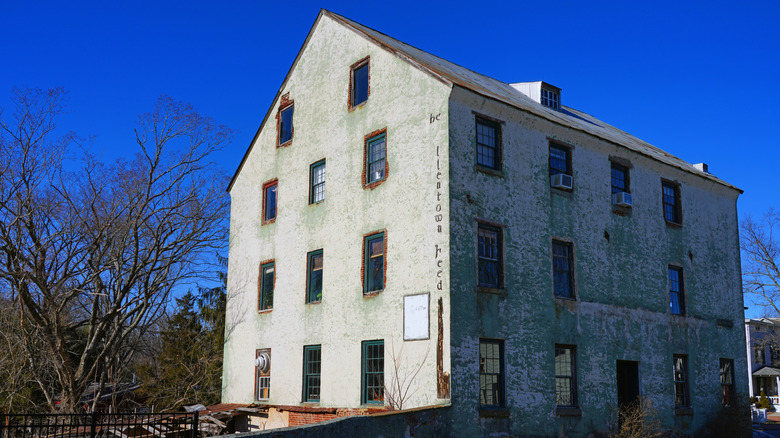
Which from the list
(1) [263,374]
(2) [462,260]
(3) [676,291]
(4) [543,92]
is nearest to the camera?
(2) [462,260]

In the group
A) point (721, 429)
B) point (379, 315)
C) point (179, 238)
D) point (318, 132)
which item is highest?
point (318, 132)

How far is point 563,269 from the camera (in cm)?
1808

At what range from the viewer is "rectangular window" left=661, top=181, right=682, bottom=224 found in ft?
72.2

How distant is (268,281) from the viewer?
21859 millimetres

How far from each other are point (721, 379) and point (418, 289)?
502 inches

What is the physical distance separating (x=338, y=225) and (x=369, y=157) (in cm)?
214

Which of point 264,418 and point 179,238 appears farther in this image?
point 179,238

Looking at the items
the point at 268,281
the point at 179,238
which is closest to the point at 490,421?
the point at 268,281

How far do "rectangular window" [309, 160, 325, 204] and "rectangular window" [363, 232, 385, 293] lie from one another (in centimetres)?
294

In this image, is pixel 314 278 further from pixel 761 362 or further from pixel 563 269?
pixel 761 362

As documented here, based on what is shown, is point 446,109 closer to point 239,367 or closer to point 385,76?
point 385,76

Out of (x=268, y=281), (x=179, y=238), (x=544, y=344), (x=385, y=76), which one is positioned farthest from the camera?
(x=179, y=238)

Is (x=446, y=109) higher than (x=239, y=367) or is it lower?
higher

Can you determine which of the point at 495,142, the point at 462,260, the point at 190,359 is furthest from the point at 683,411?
the point at 190,359
